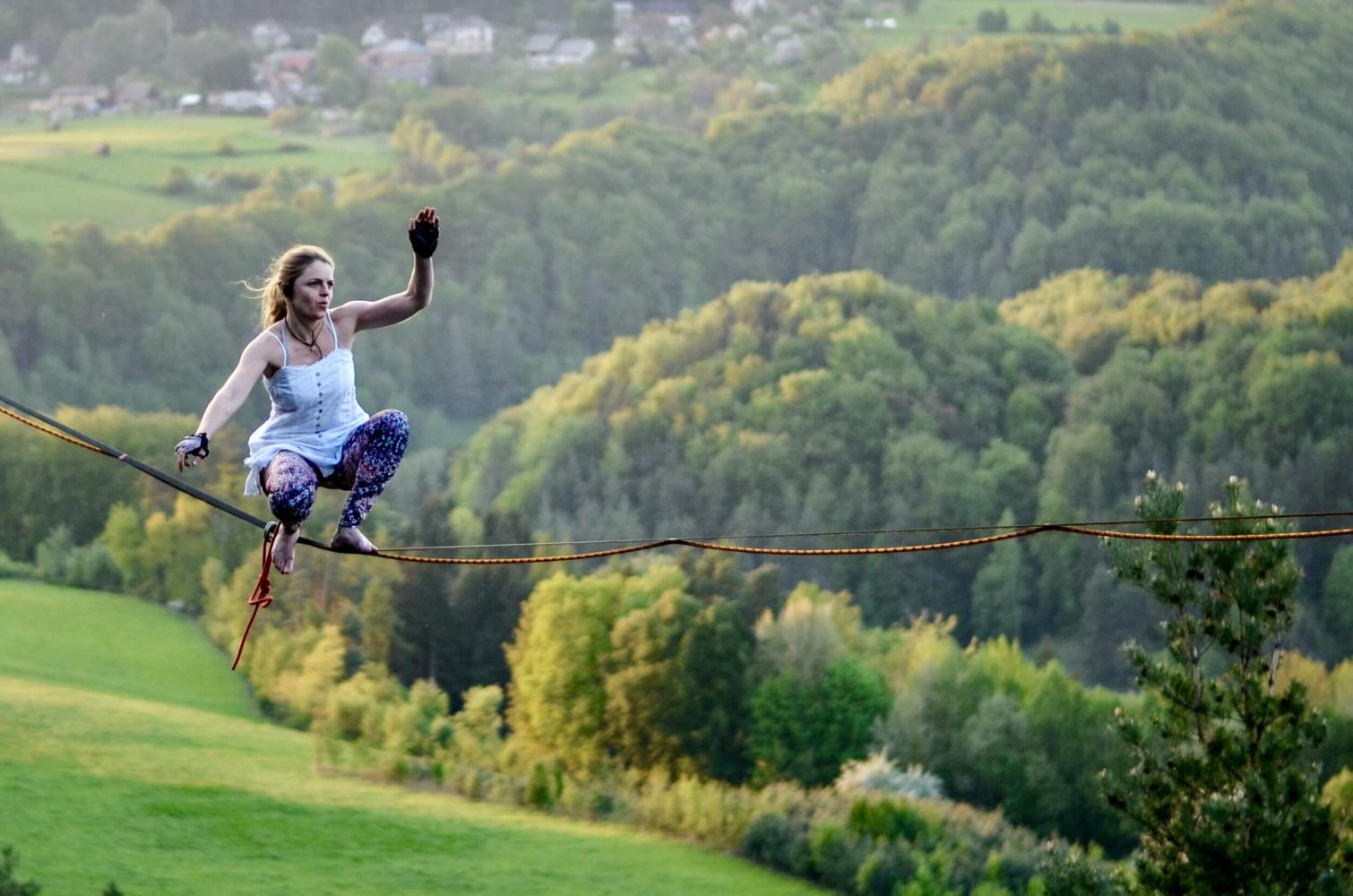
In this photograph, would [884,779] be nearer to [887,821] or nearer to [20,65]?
[887,821]

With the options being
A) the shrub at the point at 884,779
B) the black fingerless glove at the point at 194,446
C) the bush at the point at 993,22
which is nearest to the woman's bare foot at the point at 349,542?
the black fingerless glove at the point at 194,446

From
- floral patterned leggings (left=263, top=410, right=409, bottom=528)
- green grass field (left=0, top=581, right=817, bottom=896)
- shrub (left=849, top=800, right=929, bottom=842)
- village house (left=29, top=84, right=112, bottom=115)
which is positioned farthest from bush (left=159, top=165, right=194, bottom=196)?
floral patterned leggings (left=263, top=410, right=409, bottom=528)

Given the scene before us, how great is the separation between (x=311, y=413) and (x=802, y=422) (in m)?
96.0

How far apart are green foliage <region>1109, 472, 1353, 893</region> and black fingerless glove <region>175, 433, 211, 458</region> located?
21060mm

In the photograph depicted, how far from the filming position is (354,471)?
9562 millimetres

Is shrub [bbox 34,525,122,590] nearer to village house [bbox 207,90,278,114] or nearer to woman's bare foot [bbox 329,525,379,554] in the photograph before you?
village house [bbox 207,90,278,114]

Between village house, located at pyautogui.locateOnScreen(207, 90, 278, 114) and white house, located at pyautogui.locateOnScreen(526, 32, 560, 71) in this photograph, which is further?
white house, located at pyautogui.locateOnScreen(526, 32, 560, 71)

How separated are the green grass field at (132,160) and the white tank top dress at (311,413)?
113600 millimetres

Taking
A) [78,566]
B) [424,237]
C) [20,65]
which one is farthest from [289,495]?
[20,65]

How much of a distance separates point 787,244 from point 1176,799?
112271 mm

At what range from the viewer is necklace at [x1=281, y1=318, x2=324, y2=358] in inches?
364

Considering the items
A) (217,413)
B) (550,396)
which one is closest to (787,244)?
(550,396)

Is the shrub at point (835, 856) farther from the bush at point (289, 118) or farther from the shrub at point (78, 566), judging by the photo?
the bush at point (289, 118)

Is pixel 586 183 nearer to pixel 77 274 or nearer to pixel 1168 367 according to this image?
pixel 77 274
